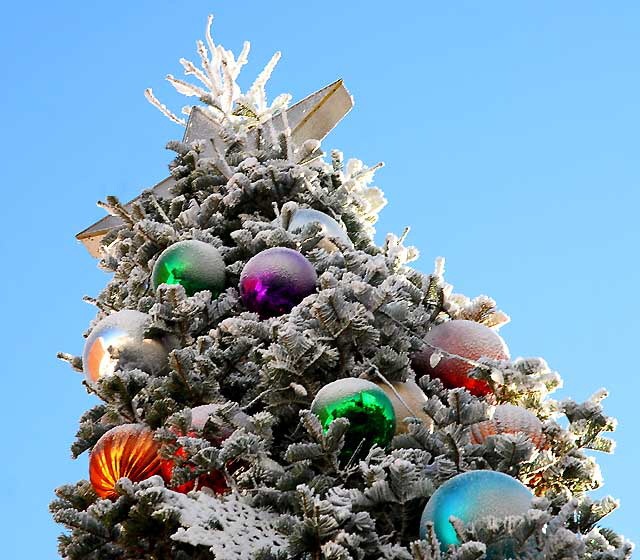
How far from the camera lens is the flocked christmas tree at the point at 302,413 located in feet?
6.03

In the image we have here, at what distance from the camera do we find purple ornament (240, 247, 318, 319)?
2670 mm

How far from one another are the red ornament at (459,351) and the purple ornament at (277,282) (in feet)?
1.55

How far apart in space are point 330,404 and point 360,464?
224 millimetres

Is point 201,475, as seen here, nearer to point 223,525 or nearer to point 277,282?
point 223,525

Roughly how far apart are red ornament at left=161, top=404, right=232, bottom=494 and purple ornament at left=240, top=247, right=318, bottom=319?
51cm

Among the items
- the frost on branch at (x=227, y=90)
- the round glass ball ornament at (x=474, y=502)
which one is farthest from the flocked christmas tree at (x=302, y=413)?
the frost on branch at (x=227, y=90)

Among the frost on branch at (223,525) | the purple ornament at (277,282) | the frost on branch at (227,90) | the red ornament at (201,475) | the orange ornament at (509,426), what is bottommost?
the frost on branch at (223,525)

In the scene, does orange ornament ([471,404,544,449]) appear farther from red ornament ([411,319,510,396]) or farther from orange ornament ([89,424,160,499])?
orange ornament ([89,424,160,499])

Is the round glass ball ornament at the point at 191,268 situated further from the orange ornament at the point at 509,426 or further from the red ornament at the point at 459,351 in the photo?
the orange ornament at the point at 509,426

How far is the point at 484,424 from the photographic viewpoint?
230cm

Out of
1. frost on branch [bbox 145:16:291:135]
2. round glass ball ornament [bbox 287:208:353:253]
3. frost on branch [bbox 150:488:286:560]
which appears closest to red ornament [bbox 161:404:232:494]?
frost on branch [bbox 150:488:286:560]

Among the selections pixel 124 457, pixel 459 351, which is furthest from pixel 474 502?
pixel 124 457

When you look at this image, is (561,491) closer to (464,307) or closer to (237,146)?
(464,307)

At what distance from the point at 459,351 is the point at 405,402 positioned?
41cm
